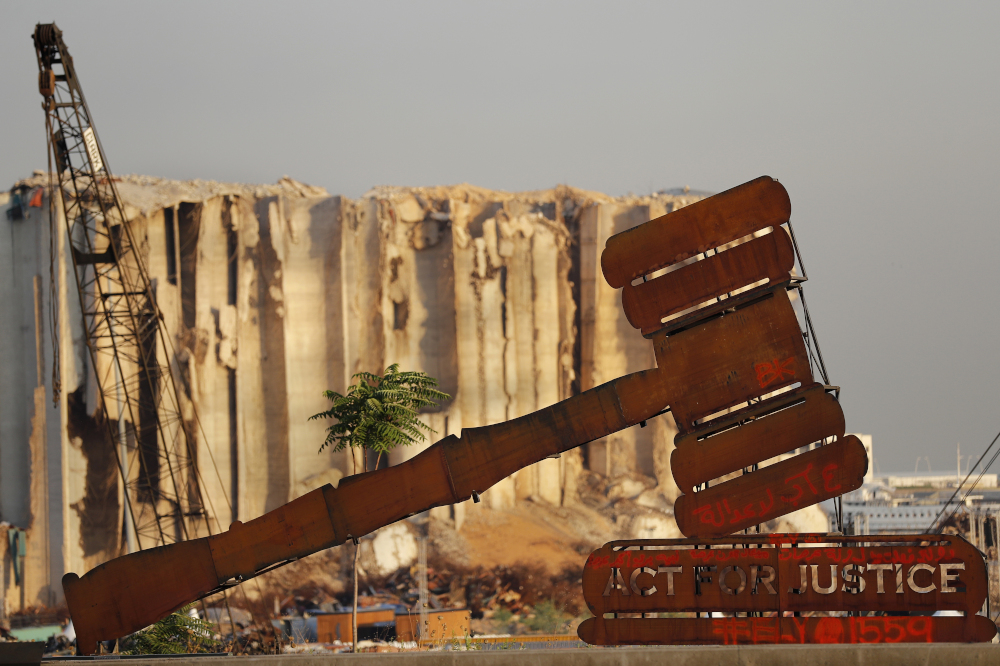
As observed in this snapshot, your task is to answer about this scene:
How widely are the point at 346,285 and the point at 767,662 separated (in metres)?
41.1

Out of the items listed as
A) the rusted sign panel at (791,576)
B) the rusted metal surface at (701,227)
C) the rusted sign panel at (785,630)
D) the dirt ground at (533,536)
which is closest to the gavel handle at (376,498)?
the rusted metal surface at (701,227)

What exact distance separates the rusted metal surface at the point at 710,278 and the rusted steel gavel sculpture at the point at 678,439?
0.05 ft

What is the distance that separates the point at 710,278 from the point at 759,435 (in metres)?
1.77

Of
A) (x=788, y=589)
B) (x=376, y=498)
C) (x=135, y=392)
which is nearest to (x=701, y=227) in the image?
(x=788, y=589)

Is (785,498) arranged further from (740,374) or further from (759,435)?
(740,374)

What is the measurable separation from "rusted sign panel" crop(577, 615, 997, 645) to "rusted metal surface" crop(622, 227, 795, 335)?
3196 mm

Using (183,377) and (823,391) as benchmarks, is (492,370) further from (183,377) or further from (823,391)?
(823,391)

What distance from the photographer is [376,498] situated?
10.6 m

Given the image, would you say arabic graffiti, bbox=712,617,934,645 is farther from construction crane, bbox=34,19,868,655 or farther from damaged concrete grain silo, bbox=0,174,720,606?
damaged concrete grain silo, bbox=0,174,720,606

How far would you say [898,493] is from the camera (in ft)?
313

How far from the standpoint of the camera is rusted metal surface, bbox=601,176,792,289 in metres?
10.5

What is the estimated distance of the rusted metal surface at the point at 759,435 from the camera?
10.4 m

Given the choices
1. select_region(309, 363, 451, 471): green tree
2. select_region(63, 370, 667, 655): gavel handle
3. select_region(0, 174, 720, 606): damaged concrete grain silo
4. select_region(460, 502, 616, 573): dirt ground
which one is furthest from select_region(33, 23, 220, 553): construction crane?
select_region(63, 370, 667, 655): gavel handle

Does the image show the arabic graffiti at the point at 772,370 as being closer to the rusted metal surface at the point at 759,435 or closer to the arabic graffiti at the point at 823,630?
the rusted metal surface at the point at 759,435
